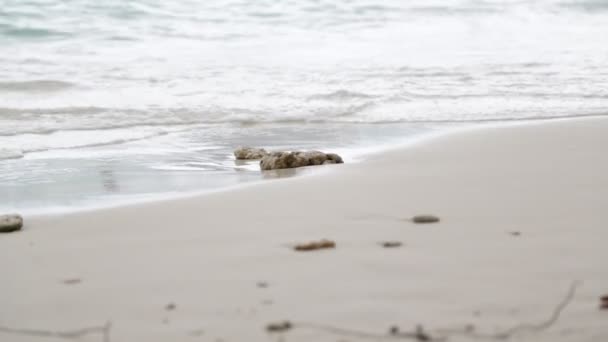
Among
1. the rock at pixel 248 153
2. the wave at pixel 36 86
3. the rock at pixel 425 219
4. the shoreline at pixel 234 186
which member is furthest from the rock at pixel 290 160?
the wave at pixel 36 86

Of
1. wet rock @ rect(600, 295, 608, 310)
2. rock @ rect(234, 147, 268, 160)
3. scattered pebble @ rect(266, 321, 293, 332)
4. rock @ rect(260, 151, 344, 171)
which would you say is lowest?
rock @ rect(234, 147, 268, 160)

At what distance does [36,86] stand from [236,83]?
1878 millimetres

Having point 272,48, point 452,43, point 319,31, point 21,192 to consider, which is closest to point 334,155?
point 21,192

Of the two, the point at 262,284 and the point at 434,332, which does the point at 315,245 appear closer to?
the point at 262,284

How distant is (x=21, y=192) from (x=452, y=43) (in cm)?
843

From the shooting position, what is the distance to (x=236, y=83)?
806 cm

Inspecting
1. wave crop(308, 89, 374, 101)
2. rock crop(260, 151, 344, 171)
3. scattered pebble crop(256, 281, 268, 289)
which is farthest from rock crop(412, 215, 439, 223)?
wave crop(308, 89, 374, 101)

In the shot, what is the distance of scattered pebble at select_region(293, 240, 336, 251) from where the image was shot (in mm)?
2570

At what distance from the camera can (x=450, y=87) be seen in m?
7.86

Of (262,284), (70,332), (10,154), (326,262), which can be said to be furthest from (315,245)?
(10,154)

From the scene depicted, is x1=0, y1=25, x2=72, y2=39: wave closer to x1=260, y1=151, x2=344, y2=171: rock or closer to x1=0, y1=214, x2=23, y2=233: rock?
x1=260, y1=151, x2=344, y2=171: rock

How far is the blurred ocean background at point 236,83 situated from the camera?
480 centimetres

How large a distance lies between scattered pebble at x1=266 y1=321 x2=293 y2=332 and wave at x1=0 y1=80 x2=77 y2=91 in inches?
256

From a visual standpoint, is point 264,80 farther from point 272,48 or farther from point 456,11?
point 456,11
